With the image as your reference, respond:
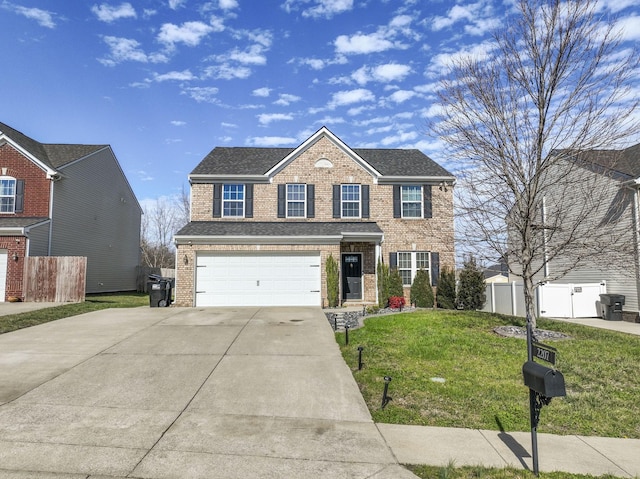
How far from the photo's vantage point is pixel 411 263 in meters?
18.7

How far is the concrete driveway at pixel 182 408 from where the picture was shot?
420 centimetres

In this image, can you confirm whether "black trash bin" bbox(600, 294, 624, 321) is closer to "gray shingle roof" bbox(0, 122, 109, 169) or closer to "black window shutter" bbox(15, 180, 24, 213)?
"gray shingle roof" bbox(0, 122, 109, 169)

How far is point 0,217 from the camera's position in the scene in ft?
65.3

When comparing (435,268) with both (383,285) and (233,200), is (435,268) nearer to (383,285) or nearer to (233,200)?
(383,285)

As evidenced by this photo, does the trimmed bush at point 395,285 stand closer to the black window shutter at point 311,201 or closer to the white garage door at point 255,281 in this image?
the white garage door at point 255,281

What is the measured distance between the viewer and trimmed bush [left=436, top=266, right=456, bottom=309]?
56.5 ft

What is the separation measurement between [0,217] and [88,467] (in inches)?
824

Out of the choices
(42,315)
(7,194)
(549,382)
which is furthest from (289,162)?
(549,382)

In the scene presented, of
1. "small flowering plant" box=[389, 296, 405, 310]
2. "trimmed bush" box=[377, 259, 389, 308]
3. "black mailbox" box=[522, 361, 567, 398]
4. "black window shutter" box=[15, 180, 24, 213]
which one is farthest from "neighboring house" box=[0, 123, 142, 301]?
"black mailbox" box=[522, 361, 567, 398]

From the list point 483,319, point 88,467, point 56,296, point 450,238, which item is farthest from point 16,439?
point 56,296

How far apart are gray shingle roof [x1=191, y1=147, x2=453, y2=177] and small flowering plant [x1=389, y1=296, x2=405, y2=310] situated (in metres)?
5.91

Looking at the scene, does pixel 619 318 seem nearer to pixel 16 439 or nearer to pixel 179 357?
pixel 179 357

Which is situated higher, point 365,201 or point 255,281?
point 365,201

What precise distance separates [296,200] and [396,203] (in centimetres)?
462
